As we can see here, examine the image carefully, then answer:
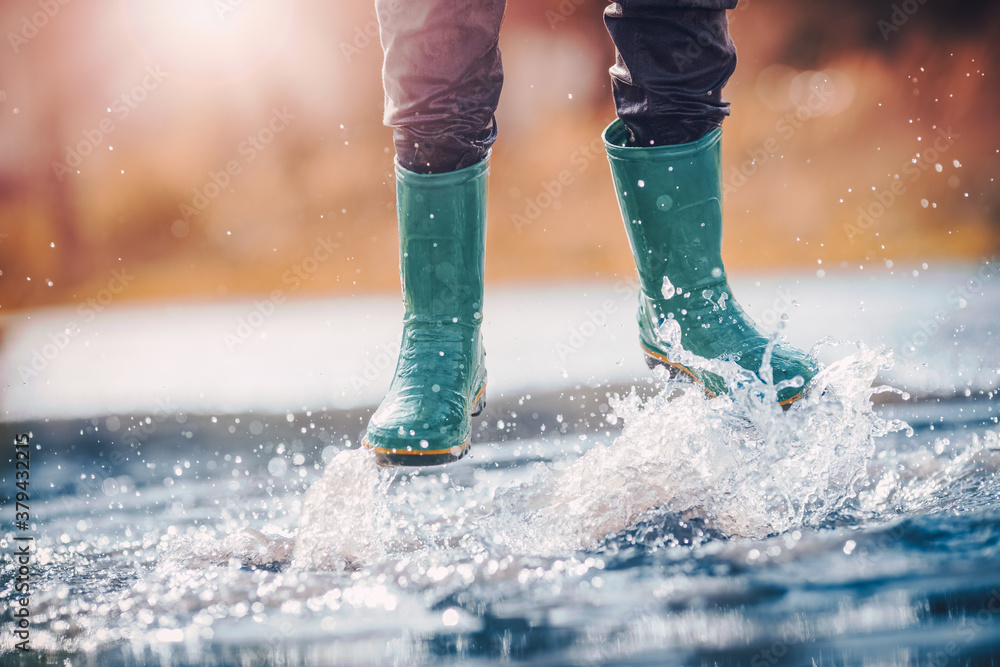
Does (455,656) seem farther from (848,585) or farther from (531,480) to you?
(531,480)

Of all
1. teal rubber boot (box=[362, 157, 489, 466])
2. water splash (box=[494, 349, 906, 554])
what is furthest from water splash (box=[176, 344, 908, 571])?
teal rubber boot (box=[362, 157, 489, 466])

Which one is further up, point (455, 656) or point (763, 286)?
point (763, 286)

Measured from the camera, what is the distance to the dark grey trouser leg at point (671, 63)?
4.17 ft

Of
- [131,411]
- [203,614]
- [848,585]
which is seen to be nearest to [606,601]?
[848,585]

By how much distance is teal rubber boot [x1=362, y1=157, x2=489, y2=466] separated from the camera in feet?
4.42

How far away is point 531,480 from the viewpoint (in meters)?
1.51

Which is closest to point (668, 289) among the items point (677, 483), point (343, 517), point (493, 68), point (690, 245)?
point (690, 245)

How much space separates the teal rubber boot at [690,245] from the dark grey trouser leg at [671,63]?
4cm

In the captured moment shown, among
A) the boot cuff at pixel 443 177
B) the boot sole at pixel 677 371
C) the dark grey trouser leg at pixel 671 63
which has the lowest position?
the boot sole at pixel 677 371

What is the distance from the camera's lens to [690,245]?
1344 mm

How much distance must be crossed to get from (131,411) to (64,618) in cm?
175

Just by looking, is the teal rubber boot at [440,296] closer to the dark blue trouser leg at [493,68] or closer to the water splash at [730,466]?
the dark blue trouser leg at [493,68]

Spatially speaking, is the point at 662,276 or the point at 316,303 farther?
the point at 316,303

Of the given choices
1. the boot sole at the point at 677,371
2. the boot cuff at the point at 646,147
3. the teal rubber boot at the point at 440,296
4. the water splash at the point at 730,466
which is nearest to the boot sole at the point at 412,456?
the teal rubber boot at the point at 440,296
